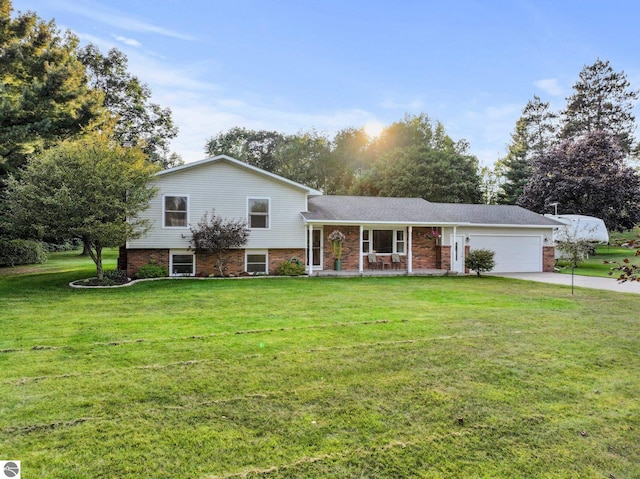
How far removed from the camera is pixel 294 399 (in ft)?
12.5

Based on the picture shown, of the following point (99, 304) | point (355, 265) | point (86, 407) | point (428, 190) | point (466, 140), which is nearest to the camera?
point (86, 407)

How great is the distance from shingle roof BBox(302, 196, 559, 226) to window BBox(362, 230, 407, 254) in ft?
3.06

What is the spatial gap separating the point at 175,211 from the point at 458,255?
12.8 metres

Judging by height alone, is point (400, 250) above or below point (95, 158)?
below

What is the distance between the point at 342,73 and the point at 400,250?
8980mm

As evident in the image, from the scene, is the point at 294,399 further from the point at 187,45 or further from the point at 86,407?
the point at 187,45

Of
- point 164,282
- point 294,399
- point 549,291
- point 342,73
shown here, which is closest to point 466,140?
point 342,73

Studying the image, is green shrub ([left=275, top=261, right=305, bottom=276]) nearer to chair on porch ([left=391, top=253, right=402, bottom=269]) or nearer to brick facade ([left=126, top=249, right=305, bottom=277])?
brick facade ([left=126, top=249, right=305, bottom=277])

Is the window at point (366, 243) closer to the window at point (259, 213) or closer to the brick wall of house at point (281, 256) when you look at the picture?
the brick wall of house at point (281, 256)

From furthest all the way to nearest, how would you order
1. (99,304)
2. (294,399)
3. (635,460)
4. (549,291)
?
(549,291) < (99,304) < (294,399) < (635,460)

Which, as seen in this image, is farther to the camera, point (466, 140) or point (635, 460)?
point (466, 140)

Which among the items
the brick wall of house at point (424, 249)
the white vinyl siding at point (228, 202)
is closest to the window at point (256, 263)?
the white vinyl siding at point (228, 202)

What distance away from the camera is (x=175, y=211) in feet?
49.9

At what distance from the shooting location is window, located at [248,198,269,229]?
627 inches
